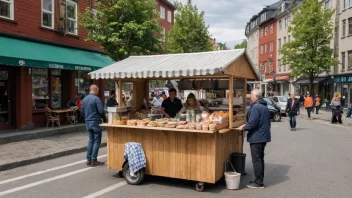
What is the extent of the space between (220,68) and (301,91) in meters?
40.3

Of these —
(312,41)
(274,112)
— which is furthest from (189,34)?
(274,112)

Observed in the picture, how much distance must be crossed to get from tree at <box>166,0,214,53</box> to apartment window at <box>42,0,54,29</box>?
17453mm

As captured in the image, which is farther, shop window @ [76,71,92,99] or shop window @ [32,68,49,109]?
shop window @ [76,71,92,99]

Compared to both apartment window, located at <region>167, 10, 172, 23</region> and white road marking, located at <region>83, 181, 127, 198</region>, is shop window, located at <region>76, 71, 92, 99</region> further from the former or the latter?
apartment window, located at <region>167, 10, 172, 23</region>

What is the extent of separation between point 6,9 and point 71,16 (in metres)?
3.98

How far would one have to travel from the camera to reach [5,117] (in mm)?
12578

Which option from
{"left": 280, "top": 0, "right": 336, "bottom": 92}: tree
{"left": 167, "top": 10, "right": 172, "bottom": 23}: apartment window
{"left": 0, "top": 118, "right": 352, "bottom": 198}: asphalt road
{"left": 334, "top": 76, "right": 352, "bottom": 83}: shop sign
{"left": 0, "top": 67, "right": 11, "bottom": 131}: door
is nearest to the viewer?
{"left": 0, "top": 118, "right": 352, "bottom": 198}: asphalt road

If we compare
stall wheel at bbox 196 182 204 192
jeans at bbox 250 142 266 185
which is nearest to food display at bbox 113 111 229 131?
→ jeans at bbox 250 142 266 185

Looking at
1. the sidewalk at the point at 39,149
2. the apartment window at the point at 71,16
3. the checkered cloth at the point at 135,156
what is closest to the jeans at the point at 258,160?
the checkered cloth at the point at 135,156

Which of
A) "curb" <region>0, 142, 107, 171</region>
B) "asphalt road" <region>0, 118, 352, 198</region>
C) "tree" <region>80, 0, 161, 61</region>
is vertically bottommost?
"asphalt road" <region>0, 118, 352, 198</region>

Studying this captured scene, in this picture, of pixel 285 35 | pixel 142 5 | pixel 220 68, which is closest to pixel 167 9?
pixel 285 35

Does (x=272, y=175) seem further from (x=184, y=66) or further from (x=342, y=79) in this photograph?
(x=342, y=79)

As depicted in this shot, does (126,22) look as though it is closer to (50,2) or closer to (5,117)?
(50,2)

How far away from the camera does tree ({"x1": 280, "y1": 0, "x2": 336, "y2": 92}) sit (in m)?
30.6
